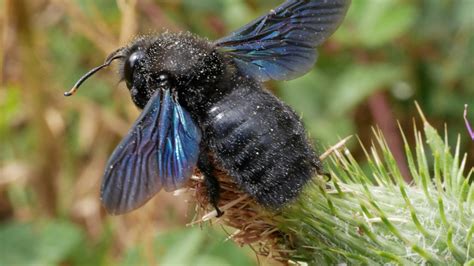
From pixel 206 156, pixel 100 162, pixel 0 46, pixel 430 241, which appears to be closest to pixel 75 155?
pixel 100 162

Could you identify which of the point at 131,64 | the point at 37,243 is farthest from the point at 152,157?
the point at 37,243

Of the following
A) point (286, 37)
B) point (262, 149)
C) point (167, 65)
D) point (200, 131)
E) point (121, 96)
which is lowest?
point (262, 149)

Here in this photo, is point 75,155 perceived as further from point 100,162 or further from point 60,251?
point 60,251

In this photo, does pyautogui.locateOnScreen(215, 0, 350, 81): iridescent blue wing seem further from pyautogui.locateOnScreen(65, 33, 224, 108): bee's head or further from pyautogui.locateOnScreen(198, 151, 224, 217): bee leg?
pyautogui.locateOnScreen(198, 151, 224, 217): bee leg

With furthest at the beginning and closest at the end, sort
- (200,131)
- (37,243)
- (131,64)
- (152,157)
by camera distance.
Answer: (37,243) < (131,64) < (200,131) < (152,157)

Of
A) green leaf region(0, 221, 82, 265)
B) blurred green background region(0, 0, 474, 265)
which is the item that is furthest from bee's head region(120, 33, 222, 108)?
green leaf region(0, 221, 82, 265)

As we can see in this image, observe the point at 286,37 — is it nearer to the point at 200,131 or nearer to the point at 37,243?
the point at 200,131

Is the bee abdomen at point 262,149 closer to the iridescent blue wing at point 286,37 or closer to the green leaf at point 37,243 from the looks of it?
the iridescent blue wing at point 286,37

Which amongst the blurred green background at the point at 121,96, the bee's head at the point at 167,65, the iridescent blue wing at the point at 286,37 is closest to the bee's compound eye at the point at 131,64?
the bee's head at the point at 167,65
